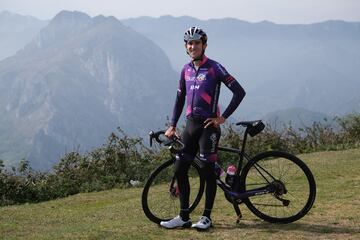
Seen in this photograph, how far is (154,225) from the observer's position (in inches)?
294

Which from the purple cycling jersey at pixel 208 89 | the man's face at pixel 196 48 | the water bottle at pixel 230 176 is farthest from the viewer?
the water bottle at pixel 230 176

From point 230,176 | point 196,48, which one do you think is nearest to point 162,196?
point 230,176

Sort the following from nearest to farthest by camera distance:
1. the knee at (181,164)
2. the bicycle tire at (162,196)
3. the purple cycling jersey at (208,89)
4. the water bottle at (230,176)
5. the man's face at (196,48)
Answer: the purple cycling jersey at (208,89) < the man's face at (196,48) < the knee at (181,164) < the water bottle at (230,176) < the bicycle tire at (162,196)

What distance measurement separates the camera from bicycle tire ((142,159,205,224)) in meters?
7.42

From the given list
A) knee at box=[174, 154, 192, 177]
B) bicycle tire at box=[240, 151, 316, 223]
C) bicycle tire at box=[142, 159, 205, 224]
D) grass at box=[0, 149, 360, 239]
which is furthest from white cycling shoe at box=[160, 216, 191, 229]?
bicycle tire at box=[240, 151, 316, 223]

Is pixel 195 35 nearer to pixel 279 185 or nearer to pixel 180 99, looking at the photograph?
pixel 180 99

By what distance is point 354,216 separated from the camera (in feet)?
24.3

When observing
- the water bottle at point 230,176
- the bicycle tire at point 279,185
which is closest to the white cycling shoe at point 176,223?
the water bottle at point 230,176

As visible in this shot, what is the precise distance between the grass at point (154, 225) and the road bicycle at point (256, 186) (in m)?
0.23

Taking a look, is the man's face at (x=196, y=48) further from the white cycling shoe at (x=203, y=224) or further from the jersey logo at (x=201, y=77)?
the white cycling shoe at (x=203, y=224)

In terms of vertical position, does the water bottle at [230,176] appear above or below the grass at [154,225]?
above

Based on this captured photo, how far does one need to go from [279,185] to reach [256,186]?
35 cm

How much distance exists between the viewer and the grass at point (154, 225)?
22.3ft

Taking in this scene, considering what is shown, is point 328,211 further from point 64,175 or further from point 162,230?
point 64,175
